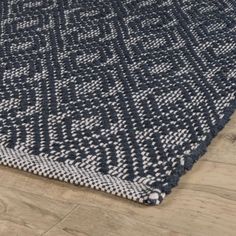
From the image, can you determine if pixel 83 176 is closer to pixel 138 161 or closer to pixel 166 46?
pixel 138 161

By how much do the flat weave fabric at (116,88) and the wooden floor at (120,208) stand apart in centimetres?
2

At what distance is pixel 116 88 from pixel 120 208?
1.15 ft

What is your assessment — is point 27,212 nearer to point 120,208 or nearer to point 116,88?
point 120,208

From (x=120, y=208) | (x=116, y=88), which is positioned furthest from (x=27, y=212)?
(x=116, y=88)

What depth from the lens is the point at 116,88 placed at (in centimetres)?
112

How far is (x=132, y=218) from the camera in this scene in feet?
2.68

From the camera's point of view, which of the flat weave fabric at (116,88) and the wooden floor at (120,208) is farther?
the flat weave fabric at (116,88)

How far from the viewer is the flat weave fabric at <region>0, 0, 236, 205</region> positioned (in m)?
0.92

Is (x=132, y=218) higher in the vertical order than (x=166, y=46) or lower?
lower

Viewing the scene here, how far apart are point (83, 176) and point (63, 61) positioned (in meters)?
0.43

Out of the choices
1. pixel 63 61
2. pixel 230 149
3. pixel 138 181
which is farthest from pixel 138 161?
pixel 63 61

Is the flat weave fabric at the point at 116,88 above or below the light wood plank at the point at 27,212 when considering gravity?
above

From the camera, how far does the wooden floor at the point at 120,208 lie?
80 cm

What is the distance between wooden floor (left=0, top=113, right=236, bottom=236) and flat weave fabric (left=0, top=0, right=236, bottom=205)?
0.8 inches
